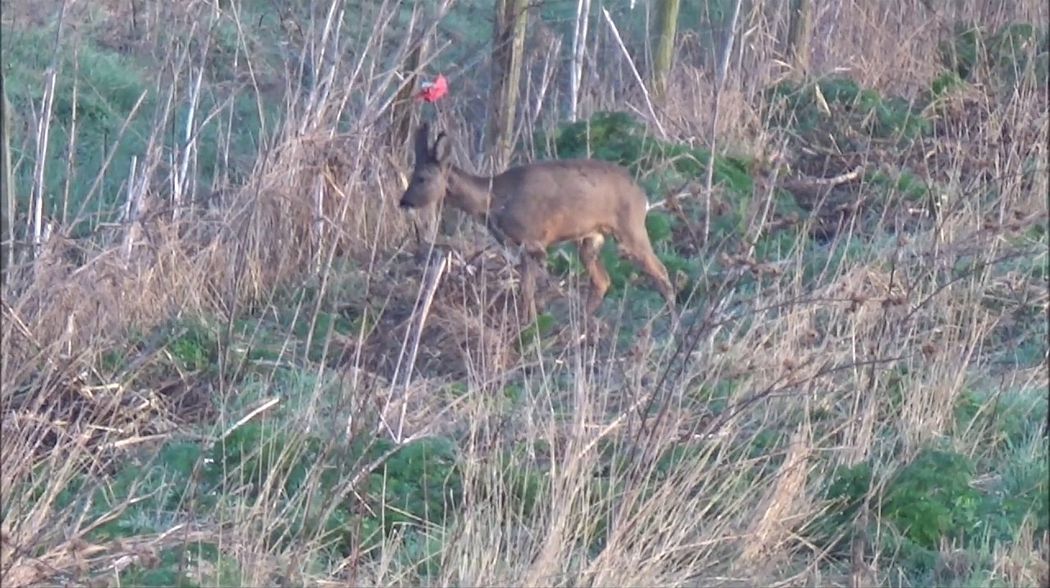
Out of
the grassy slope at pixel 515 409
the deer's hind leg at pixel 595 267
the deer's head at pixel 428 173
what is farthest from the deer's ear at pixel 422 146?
the deer's hind leg at pixel 595 267

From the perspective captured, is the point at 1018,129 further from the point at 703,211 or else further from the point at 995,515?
the point at 995,515

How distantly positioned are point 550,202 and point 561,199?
8cm

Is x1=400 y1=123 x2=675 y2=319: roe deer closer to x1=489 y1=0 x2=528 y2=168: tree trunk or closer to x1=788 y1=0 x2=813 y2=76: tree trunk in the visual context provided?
x1=489 y1=0 x2=528 y2=168: tree trunk

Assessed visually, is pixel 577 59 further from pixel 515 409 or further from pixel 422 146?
pixel 515 409

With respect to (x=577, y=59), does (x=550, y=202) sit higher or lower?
lower

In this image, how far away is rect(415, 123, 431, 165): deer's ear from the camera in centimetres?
948

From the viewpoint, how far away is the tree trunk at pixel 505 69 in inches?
395

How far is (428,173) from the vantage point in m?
9.37

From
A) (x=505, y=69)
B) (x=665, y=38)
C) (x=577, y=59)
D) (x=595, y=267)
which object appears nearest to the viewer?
(x=595, y=267)

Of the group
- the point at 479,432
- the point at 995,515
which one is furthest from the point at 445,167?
the point at 995,515

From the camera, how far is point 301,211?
29.5ft

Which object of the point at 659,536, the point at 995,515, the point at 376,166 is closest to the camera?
the point at 659,536

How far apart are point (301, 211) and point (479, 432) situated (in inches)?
127

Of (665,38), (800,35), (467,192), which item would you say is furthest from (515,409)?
(800,35)
